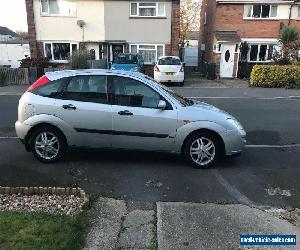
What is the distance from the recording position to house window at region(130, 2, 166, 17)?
2280 cm

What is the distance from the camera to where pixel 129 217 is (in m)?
4.69

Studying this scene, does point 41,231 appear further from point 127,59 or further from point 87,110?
point 127,59

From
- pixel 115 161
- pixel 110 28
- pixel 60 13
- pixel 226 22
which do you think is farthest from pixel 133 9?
pixel 115 161

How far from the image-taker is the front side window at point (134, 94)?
6.40m

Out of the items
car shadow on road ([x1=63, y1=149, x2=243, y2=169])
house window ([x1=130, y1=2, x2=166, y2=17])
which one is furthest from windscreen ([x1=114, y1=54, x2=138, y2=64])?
car shadow on road ([x1=63, y1=149, x2=243, y2=169])

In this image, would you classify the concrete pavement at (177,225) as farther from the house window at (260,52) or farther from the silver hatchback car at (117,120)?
the house window at (260,52)

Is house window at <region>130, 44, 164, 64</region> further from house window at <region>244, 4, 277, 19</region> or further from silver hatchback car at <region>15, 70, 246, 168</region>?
silver hatchback car at <region>15, 70, 246, 168</region>

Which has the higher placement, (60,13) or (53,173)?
(60,13)

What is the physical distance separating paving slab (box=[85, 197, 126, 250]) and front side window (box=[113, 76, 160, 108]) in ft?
6.43

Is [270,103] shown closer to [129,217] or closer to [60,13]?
[129,217]

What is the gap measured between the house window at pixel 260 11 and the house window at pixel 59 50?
1213 cm

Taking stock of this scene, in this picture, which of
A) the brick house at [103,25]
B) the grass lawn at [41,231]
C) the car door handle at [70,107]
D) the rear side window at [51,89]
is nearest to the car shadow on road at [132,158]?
the car door handle at [70,107]

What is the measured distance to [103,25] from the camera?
22.9m

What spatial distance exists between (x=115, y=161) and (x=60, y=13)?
18915mm
